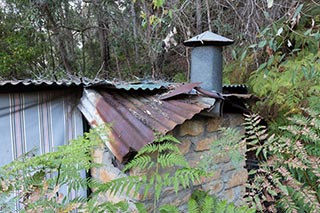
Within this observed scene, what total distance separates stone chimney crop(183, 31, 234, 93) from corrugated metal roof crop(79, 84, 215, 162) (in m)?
0.28

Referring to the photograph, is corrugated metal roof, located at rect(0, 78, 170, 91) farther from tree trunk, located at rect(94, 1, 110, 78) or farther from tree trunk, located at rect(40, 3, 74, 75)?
tree trunk, located at rect(40, 3, 74, 75)

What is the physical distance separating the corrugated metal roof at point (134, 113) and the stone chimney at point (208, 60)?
28 centimetres

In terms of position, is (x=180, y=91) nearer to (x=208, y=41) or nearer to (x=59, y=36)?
(x=208, y=41)

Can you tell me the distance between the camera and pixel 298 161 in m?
1.71

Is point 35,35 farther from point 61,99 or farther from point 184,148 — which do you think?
point 184,148

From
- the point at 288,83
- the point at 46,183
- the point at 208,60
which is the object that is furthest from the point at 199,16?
the point at 46,183

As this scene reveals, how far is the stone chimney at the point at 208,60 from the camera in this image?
2.50 metres

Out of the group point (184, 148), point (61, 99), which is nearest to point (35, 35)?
point (61, 99)

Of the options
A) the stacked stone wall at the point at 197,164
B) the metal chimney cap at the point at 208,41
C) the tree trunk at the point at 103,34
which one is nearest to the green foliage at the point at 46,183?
the stacked stone wall at the point at 197,164

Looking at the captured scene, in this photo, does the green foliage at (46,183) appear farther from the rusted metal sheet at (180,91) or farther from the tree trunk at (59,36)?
the tree trunk at (59,36)

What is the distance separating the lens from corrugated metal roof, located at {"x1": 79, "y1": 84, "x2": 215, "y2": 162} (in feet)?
6.25

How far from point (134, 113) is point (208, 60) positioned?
0.92 meters

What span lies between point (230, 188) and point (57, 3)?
270 inches

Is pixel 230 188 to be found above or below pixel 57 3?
below
